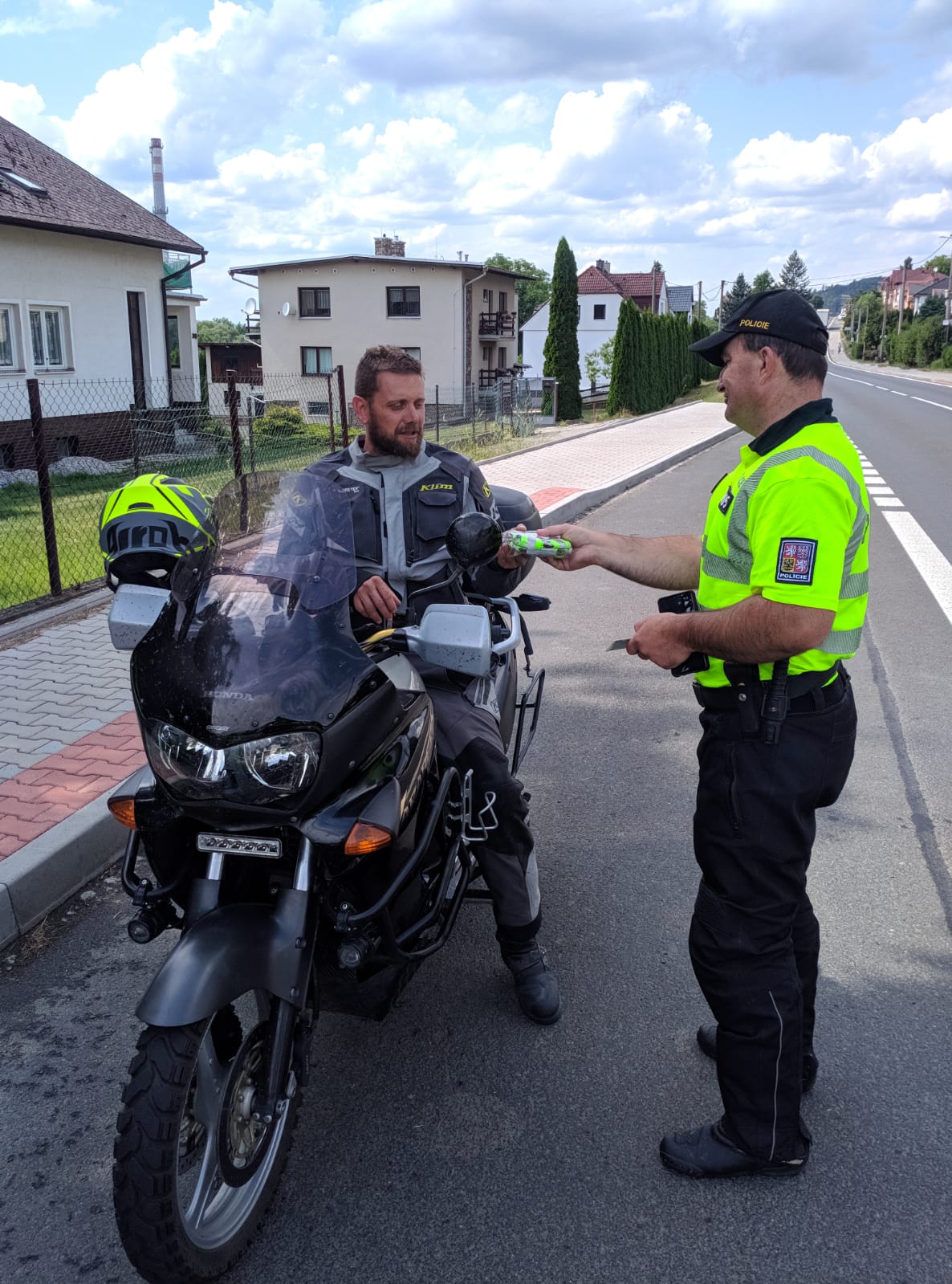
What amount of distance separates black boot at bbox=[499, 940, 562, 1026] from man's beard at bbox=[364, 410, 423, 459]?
1.58 metres

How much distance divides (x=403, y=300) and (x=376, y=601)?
152 ft

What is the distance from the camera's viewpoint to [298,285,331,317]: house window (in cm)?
4691

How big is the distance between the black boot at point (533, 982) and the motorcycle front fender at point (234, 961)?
1.06 meters

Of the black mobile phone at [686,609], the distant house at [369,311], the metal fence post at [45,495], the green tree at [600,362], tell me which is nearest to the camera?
the black mobile phone at [686,609]

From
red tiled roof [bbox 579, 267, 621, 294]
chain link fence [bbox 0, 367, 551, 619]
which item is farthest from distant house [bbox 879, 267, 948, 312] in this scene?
chain link fence [bbox 0, 367, 551, 619]

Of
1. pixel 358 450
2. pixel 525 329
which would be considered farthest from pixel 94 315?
pixel 525 329

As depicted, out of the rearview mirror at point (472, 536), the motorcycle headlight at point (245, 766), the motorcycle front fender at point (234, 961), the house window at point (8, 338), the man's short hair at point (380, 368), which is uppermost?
the house window at point (8, 338)

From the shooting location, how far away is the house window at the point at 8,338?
20.1 meters

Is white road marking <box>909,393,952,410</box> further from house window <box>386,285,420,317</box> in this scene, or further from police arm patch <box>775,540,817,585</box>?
police arm patch <box>775,540,817,585</box>

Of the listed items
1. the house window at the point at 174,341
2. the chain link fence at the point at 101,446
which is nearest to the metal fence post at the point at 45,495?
the chain link fence at the point at 101,446

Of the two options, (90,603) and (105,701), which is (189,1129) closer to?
(105,701)

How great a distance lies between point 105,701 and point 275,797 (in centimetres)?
382

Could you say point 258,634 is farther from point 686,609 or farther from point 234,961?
point 686,609

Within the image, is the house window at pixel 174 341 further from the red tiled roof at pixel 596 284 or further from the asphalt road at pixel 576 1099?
the red tiled roof at pixel 596 284
